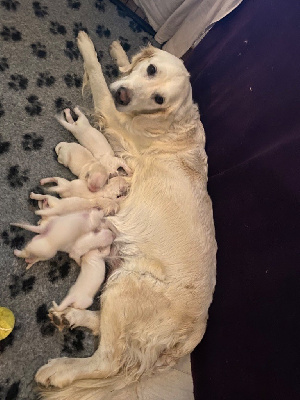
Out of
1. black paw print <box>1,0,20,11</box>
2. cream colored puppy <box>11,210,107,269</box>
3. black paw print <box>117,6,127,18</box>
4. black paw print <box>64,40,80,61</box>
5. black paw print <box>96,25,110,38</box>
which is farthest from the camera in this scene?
black paw print <box>117,6,127,18</box>

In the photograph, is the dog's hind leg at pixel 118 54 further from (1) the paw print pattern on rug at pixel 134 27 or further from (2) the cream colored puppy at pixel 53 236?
(2) the cream colored puppy at pixel 53 236

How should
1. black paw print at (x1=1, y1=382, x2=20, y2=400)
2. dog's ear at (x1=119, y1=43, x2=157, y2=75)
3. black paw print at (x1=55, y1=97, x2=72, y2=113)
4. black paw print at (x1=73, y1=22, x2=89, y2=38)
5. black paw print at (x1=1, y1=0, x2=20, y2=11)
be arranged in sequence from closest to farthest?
black paw print at (x1=1, y1=382, x2=20, y2=400), dog's ear at (x1=119, y1=43, x2=157, y2=75), black paw print at (x1=55, y1=97, x2=72, y2=113), black paw print at (x1=1, y1=0, x2=20, y2=11), black paw print at (x1=73, y1=22, x2=89, y2=38)

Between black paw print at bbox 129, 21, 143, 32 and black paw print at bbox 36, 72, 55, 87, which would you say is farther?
black paw print at bbox 129, 21, 143, 32

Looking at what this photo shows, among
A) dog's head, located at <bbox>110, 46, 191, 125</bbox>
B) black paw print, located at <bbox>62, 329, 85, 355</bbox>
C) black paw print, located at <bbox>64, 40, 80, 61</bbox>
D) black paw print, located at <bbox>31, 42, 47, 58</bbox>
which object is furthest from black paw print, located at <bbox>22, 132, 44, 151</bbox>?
black paw print, located at <bbox>62, 329, 85, 355</bbox>

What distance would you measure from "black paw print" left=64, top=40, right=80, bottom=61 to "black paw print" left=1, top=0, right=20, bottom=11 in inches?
13.6

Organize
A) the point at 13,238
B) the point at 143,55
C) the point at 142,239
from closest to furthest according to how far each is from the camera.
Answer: the point at 13,238, the point at 142,239, the point at 143,55

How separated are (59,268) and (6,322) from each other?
1.13 ft

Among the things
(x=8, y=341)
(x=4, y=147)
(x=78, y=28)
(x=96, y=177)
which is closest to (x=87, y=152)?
(x=96, y=177)

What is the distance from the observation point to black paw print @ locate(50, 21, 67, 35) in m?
2.45

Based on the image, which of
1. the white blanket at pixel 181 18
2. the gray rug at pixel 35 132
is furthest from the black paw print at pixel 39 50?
the white blanket at pixel 181 18

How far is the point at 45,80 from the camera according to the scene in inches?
89.0

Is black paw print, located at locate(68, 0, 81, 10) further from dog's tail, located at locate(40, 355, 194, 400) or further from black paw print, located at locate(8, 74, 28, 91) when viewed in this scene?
dog's tail, located at locate(40, 355, 194, 400)

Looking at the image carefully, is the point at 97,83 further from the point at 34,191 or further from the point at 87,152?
the point at 34,191

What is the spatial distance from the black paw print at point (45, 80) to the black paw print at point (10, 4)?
0.45 meters
